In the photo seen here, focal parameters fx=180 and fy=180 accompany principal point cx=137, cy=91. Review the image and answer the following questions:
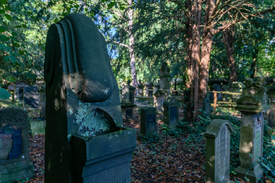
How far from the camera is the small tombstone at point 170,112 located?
792 cm

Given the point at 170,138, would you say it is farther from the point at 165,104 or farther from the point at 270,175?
the point at 270,175

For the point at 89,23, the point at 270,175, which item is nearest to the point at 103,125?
the point at 89,23

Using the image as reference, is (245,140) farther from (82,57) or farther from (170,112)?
(82,57)

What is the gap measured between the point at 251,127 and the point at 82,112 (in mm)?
4139

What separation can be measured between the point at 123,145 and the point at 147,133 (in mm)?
5217

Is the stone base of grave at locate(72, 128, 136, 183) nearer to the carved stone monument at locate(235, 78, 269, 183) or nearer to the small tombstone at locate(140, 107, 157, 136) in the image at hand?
the carved stone monument at locate(235, 78, 269, 183)

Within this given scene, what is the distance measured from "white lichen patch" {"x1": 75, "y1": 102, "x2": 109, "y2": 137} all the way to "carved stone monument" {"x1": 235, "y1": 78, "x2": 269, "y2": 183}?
3777 millimetres

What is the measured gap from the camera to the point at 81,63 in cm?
152

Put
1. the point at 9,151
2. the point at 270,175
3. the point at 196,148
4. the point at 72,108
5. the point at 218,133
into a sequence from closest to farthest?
the point at 72,108 < the point at 218,133 < the point at 9,151 < the point at 270,175 < the point at 196,148

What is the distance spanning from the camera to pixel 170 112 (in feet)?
26.3

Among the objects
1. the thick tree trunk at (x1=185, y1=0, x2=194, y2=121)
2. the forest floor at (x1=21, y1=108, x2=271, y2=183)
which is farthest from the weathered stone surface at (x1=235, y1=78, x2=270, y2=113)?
the thick tree trunk at (x1=185, y1=0, x2=194, y2=121)

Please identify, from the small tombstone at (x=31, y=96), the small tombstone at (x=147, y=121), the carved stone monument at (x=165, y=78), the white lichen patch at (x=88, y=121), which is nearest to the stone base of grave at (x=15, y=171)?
the white lichen patch at (x=88, y=121)

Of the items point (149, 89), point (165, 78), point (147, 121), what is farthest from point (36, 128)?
point (149, 89)

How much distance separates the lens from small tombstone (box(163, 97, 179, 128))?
312 inches
